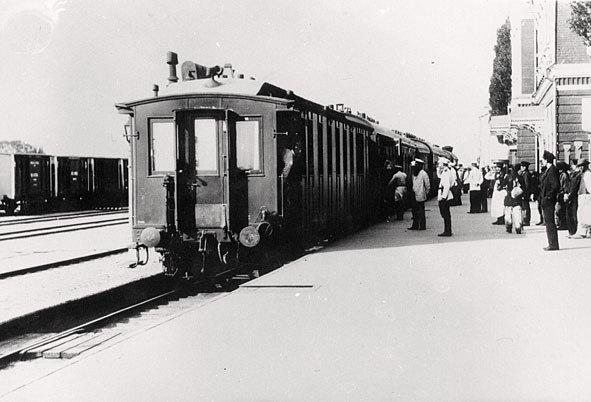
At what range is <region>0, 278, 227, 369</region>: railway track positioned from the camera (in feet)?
27.2

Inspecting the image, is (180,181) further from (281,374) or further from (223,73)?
(281,374)

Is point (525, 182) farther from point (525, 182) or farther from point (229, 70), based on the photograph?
point (229, 70)

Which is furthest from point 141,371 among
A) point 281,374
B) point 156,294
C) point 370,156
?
point 370,156

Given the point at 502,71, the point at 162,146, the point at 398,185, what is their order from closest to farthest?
the point at 162,146 < the point at 398,185 < the point at 502,71

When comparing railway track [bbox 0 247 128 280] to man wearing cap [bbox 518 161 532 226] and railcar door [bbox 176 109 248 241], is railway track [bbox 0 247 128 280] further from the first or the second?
man wearing cap [bbox 518 161 532 226]

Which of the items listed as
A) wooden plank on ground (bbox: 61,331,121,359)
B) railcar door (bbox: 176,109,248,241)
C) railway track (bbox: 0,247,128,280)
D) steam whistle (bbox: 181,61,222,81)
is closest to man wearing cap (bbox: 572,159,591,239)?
railcar door (bbox: 176,109,248,241)

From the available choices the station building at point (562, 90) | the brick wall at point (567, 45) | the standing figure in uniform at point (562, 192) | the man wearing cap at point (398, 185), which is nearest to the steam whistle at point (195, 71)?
the standing figure in uniform at point (562, 192)

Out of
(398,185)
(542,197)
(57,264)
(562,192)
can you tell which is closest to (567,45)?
(398,185)

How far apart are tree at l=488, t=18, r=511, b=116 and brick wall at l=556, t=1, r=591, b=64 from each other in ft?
119

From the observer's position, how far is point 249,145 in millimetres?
12477

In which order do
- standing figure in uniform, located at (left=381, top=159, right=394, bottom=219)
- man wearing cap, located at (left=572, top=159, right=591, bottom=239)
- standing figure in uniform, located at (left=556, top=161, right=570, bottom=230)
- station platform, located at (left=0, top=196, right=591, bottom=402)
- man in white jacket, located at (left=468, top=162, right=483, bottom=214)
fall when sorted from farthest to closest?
man in white jacket, located at (left=468, top=162, right=483, bottom=214)
standing figure in uniform, located at (left=381, top=159, right=394, bottom=219)
standing figure in uniform, located at (left=556, top=161, right=570, bottom=230)
man wearing cap, located at (left=572, top=159, right=591, bottom=239)
station platform, located at (left=0, top=196, right=591, bottom=402)

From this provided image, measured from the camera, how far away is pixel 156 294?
1326 cm

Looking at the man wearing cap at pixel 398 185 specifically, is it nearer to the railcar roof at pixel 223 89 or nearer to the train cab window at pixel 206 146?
the railcar roof at pixel 223 89

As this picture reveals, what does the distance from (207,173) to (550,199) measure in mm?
5899
